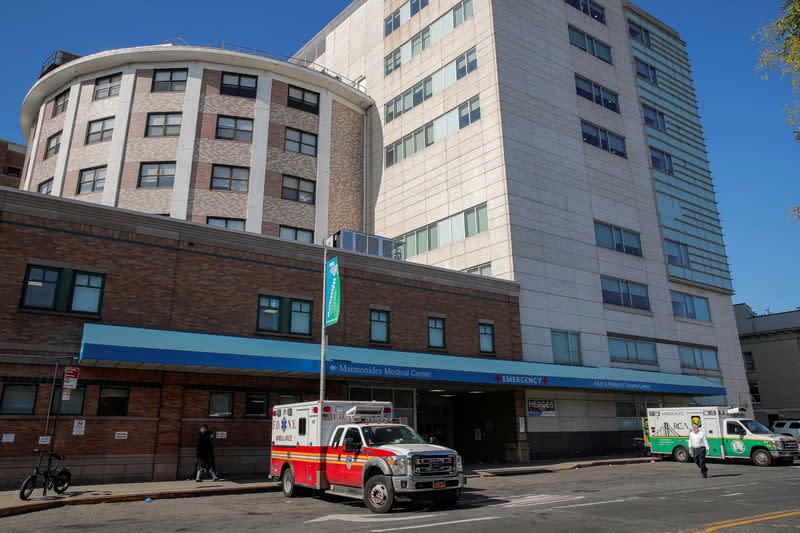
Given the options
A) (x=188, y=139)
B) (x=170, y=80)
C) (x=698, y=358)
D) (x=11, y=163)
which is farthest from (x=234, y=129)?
(x=698, y=358)

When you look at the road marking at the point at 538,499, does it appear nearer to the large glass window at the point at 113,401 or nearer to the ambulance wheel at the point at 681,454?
the large glass window at the point at 113,401

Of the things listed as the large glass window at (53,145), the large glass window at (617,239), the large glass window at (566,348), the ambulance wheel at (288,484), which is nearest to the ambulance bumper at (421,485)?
the ambulance wheel at (288,484)

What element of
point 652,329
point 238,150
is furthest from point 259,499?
point 652,329

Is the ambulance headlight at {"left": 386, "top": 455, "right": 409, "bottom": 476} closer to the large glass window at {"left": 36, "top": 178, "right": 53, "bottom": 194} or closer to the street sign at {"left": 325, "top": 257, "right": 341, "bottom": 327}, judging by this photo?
the street sign at {"left": 325, "top": 257, "right": 341, "bottom": 327}

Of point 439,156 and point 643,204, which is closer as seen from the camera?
point 439,156

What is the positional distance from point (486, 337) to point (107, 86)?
94.2 feet

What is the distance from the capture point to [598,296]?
120ft

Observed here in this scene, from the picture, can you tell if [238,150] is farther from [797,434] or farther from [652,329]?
[797,434]

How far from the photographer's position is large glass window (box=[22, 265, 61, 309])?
19000 millimetres

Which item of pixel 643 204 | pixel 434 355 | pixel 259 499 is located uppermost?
pixel 643 204

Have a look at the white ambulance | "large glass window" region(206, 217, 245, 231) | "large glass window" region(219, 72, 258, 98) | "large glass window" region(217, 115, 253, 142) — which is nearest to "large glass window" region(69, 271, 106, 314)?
the white ambulance

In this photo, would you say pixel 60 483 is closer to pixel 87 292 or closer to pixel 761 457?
pixel 87 292

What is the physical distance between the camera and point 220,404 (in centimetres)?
2162

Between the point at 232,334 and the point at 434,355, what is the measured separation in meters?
9.20
